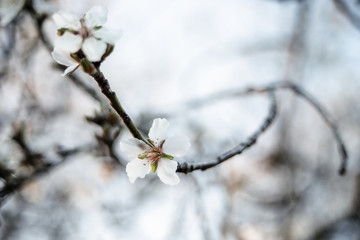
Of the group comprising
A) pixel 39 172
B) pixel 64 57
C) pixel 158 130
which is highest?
pixel 64 57

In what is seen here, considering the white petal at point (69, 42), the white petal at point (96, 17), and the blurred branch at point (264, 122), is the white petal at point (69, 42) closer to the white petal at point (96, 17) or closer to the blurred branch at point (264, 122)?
the white petal at point (96, 17)

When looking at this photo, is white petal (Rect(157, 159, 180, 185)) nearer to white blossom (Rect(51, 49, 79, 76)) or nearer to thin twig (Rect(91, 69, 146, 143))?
thin twig (Rect(91, 69, 146, 143))

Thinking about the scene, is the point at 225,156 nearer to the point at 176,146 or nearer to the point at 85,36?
the point at 176,146

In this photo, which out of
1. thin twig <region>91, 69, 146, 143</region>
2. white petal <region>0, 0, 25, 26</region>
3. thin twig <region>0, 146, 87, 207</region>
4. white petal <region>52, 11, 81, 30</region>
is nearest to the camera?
thin twig <region>91, 69, 146, 143</region>

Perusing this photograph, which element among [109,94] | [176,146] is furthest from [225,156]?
[109,94]

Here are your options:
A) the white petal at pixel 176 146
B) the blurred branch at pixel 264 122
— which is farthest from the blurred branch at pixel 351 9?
the white petal at pixel 176 146

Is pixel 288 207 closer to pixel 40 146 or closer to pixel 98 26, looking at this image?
pixel 40 146

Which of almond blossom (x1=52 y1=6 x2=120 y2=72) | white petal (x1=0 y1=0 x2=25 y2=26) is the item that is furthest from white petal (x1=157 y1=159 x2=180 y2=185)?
white petal (x1=0 y1=0 x2=25 y2=26)
